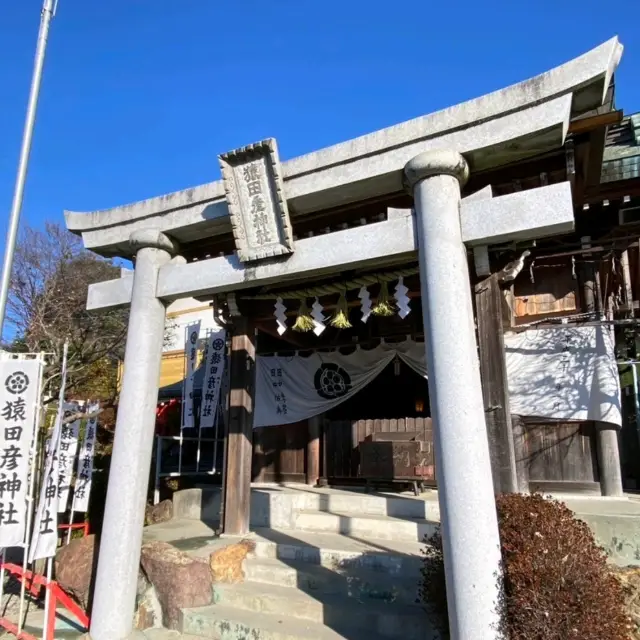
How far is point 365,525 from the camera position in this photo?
25.1 ft

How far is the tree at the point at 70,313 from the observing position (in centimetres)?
1506

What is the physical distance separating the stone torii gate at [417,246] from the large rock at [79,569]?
1.53 meters

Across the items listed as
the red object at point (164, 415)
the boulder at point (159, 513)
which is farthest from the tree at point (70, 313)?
the boulder at point (159, 513)

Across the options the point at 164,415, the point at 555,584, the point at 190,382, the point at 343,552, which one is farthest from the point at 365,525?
the point at 164,415

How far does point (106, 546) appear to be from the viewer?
5.79m

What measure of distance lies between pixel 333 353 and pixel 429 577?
230 inches

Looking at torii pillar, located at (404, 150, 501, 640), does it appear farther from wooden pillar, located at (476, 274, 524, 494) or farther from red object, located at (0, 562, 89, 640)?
red object, located at (0, 562, 89, 640)

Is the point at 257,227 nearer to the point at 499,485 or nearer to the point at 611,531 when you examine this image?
the point at 499,485

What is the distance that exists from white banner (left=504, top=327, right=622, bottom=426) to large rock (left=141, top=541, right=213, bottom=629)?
5.28 metres

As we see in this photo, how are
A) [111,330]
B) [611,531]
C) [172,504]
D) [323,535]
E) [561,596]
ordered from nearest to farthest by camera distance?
1. [561,596]
2. [611,531]
3. [323,535]
4. [172,504]
5. [111,330]

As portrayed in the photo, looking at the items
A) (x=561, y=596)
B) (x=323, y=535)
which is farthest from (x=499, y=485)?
(x=323, y=535)

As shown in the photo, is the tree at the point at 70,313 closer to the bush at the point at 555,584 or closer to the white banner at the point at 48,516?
the white banner at the point at 48,516

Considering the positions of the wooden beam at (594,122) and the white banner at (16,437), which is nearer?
the wooden beam at (594,122)

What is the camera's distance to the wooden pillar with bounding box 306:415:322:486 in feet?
37.4
